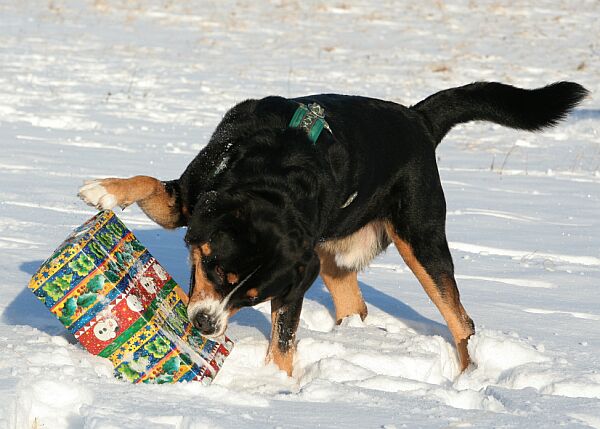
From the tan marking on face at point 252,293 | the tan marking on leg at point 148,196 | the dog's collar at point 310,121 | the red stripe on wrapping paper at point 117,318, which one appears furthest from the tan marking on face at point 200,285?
the dog's collar at point 310,121

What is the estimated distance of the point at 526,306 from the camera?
530cm

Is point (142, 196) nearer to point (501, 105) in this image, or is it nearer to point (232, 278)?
point (232, 278)

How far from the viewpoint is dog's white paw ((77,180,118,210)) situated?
412 centimetres

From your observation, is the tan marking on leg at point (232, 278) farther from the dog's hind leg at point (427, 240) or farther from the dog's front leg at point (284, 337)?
the dog's hind leg at point (427, 240)

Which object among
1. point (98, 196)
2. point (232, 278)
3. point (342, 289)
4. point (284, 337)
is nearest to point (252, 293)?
point (232, 278)

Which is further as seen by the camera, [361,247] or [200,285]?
[361,247]

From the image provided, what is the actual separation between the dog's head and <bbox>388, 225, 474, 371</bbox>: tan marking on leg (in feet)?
3.94

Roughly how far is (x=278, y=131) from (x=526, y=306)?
1.96 m

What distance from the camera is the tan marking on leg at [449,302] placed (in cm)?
472

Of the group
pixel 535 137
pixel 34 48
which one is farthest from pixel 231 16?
pixel 535 137

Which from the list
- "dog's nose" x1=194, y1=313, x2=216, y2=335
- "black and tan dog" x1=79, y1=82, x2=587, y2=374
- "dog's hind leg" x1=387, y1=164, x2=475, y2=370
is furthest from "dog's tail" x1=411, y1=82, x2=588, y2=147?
"dog's nose" x1=194, y1=313, x2=216, y2=335

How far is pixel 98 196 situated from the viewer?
13.6ft

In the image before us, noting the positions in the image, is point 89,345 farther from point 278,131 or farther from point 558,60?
point 558,60

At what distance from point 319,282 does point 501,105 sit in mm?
1623
